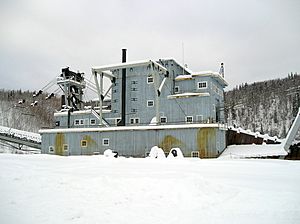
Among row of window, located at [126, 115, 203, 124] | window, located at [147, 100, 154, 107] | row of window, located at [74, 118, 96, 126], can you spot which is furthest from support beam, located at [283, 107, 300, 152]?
row of window, located at [74, 118, 96, 126]

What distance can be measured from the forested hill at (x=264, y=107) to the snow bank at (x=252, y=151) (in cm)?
6272

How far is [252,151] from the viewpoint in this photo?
29312 mm

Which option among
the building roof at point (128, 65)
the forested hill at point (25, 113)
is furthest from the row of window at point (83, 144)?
the forested hill at point (25, 113)

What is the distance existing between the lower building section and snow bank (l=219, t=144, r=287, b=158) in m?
1.01

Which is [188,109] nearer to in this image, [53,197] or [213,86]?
[213,86]

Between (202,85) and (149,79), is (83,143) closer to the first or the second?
(149,79)

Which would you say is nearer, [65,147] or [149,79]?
[65,147]

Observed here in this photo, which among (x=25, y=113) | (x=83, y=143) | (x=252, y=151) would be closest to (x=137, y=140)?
(x=83, y=143)

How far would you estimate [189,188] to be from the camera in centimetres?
847

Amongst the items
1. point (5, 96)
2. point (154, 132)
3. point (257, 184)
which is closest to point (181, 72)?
point (154, 132)

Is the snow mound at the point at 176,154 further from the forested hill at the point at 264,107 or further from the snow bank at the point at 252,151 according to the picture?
the forested hill at the point at 264,107

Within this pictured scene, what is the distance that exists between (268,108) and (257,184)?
108 metres

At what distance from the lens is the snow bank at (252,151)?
90.2 ft

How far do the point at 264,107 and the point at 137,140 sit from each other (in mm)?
92338
